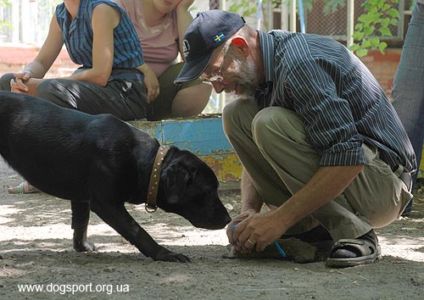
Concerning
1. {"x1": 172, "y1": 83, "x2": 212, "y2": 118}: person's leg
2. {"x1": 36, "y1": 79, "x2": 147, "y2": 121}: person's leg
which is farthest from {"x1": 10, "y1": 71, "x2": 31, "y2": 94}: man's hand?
{"x1": 172, "y1": 83, "x2": 212, "y2": 118}: person's leg

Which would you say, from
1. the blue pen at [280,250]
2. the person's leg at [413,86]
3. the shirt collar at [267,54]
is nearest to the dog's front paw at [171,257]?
the blue pen at [280,250]

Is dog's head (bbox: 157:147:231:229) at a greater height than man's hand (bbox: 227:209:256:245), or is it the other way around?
dog's head (bbox: 157:147:231:229)

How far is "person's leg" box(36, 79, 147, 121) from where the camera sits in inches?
218

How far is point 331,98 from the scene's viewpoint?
338 cm

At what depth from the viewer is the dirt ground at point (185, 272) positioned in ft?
10.3

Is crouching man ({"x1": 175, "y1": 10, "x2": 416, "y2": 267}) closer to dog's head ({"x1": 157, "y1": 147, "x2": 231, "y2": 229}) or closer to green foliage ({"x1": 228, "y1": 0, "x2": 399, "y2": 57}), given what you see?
dog's head ({"x1": 157, "y1": 147, "x2": 231, "y2": 229})

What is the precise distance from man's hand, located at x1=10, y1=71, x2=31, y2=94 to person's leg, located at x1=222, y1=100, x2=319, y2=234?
85.0 inches

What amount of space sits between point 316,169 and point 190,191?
0.65m

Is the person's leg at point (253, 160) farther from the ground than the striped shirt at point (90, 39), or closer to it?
closer to it

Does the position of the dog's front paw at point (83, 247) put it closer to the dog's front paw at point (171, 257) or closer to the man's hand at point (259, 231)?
the dog's front paw at point (171, 257)

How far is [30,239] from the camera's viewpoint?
4.52 metres

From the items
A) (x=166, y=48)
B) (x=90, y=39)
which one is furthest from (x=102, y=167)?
(x=166, y=48)

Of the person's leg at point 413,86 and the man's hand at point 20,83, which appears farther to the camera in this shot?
the man's hand at point 20,83

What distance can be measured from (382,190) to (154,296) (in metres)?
1.25
